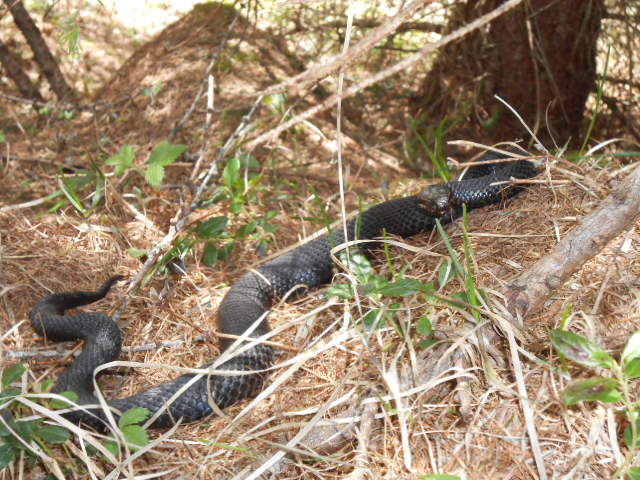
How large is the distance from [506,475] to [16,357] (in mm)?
2330

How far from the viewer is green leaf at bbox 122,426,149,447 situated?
6.68ft

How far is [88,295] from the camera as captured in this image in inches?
128

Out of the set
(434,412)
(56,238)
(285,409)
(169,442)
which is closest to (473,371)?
(434,412)

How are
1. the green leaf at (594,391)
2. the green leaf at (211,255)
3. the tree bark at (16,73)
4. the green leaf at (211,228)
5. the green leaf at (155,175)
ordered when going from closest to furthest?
the green leaf at (594,391)
the green leaf at (155,175)
the green leaf at (211,228)
the green leaf at (211,255)
the tree bark at (16,73)

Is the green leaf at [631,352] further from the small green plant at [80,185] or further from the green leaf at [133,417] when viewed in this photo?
the small green plant at [80,185]

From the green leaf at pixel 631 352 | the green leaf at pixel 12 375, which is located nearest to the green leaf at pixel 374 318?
the green leaf at pixel 631 352

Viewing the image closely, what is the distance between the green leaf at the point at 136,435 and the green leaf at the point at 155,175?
5.01 ft

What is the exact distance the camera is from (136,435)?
2.06m

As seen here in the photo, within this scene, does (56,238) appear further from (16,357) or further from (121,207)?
(16,357)

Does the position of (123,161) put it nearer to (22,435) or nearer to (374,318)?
(22,435)

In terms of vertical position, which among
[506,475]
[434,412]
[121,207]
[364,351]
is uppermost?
[121,207]

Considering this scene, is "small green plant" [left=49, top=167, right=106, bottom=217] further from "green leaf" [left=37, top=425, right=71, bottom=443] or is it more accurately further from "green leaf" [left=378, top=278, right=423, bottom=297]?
"green leaf" [left=378, top=278, right=423, bottom=297]

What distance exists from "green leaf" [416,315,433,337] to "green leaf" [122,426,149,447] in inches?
43.1

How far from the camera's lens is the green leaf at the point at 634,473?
1.59 m
